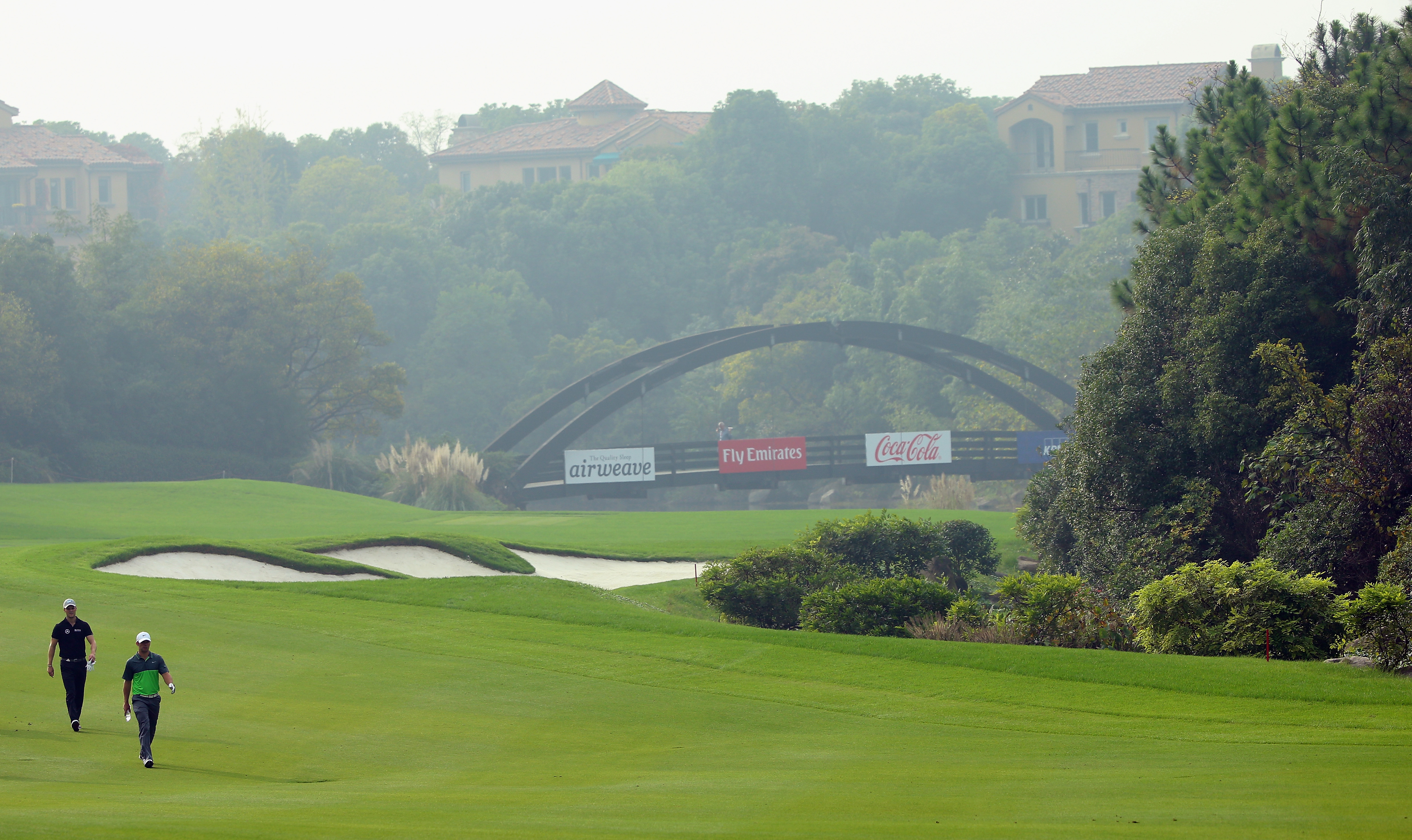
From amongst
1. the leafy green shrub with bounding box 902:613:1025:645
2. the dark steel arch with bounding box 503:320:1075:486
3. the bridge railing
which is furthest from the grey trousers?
the dark steel arch with bounding box 503:320:1075:486

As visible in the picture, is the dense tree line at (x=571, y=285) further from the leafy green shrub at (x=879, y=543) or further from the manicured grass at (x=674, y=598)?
the leafy green shrub at (x=879, y=543)

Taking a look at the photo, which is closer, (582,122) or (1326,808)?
(1326,808)

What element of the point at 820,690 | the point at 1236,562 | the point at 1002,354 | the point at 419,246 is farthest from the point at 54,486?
the point at 419,246

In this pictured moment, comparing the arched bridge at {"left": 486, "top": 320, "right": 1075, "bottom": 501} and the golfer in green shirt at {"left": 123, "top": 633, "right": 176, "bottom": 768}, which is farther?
the arched bridge at {"left": 486, "top": 320, "right": 1075, "bottom": 501}

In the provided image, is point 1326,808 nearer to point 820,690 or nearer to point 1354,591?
point 820,690

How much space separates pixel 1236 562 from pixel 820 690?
597 cm

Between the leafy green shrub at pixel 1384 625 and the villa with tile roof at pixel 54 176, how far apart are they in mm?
104159

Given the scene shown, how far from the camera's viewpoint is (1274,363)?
20.9 m

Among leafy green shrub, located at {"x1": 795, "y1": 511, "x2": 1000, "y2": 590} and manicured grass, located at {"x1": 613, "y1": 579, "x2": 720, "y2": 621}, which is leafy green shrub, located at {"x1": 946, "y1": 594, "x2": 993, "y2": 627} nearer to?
leafy green shrub, located at {"x1": 795, "y1": 511, "x2": 1000, "y2": 590}

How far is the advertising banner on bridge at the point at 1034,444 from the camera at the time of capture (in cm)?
5678

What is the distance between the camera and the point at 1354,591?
763 inches

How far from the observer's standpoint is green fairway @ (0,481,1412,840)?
9016 millimetres

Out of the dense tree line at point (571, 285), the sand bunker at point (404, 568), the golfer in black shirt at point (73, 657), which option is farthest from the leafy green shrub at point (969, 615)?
the dense tree line at point (571, 285)

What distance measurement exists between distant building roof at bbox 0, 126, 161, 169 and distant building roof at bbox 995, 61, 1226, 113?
2979 inches
